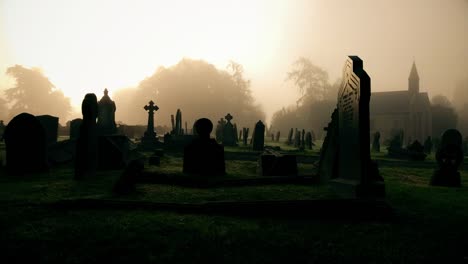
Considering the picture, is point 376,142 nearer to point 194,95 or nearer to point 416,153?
point 416,153

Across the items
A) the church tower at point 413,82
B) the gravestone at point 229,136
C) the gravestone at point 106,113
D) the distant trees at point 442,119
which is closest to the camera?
the gravestone at point 106,113

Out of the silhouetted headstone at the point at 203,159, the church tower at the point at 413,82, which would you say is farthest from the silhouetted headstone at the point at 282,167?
the church tower at the point at 413,82

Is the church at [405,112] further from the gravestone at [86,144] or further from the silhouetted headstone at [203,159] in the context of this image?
the gravestone at [86,144]

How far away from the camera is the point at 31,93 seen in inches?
2734

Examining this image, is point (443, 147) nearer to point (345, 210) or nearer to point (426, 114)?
point (345, 210)

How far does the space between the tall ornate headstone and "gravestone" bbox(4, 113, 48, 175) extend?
8.62 meters

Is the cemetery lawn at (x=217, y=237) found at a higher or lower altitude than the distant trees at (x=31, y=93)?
lower

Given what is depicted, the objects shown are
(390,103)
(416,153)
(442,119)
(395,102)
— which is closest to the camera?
(416,153)

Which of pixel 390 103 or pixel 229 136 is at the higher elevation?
pixel 390 103

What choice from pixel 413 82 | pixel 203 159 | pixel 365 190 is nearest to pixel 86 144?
pixel 203 159

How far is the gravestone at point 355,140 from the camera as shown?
5.46 metres

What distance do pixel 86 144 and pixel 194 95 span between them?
52.4m

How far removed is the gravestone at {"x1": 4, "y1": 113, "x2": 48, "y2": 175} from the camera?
8695mm

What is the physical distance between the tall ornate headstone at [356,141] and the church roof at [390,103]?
57.0 metres
